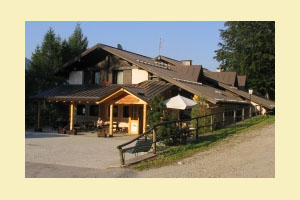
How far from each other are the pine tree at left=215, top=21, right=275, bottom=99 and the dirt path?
25.7m

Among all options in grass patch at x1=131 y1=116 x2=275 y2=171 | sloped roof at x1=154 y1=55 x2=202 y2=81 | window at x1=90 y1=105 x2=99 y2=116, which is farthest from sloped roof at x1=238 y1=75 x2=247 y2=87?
grass patch at x1=131 y1=116 x2=275 y2=171

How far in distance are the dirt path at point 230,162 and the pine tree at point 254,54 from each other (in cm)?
2569

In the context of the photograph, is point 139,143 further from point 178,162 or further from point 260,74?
point 260,74

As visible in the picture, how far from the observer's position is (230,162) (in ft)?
37.5

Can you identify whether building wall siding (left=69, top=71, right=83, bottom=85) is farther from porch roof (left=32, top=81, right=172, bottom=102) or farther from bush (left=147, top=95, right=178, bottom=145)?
bush (left=147, top=95, right=178, bottom=145)

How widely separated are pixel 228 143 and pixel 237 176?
6083 millimetres

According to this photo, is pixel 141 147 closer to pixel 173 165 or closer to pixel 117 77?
pixel 173 165

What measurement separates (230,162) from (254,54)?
102 feet

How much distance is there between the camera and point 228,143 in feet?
50.6

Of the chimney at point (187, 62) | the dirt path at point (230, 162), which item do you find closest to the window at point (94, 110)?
the chimney at point (187, 62)

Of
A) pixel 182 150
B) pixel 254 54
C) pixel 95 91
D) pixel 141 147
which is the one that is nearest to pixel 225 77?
pixel 254 54

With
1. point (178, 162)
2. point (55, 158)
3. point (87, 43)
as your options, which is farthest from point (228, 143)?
point (87, 43)

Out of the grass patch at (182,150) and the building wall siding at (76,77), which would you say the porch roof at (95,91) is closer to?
the building wall siding at (76,77)

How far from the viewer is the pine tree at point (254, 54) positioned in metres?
40.0
